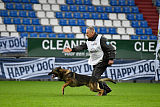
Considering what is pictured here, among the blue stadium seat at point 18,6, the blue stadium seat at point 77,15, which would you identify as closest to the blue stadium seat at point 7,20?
the blue stadium seat at point 18,6

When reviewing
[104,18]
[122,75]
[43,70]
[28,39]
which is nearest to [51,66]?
[43,70]

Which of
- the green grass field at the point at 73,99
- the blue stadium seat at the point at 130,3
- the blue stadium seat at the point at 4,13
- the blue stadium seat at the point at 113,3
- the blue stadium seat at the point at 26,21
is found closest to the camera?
the green grass field at the point at 73,99

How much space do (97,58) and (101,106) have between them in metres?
3.09

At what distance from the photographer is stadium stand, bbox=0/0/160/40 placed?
82.4 feet

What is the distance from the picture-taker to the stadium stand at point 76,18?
2512 centimetres

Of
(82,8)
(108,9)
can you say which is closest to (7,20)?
(82,8)

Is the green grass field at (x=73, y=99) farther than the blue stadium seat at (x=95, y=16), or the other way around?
the blue stadium seat at (x=95, y=16)

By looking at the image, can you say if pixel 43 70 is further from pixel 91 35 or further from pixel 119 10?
pixel 119 10

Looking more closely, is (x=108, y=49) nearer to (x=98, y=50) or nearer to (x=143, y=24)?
(x=98, y=50)

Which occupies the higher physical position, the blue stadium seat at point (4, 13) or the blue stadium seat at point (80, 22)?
the blue stadium seat at point (4, 13)

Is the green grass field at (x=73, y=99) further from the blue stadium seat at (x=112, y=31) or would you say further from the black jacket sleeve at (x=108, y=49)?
the blue stadium seat at (x=112, y=31)

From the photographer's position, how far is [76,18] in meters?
→ 26.8

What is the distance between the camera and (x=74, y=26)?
26000mm

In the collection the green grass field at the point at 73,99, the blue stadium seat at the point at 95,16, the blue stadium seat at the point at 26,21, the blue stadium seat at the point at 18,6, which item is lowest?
the green grass field at the point at 73,99
